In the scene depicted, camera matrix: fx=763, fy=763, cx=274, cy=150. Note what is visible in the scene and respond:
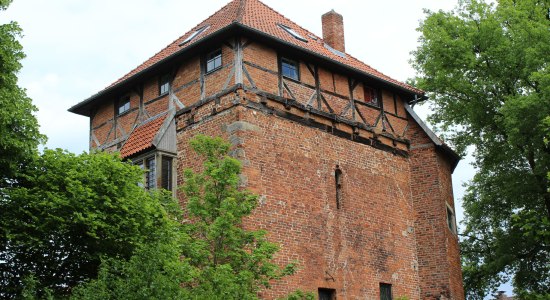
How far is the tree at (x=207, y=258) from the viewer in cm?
1215

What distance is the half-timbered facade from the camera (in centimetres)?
1811

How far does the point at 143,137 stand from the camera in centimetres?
1919

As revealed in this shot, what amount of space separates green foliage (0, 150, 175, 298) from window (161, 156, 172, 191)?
7.85ft

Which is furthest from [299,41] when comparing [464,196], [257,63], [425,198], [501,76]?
[464,196]

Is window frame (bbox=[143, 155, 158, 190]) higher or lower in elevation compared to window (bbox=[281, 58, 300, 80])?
lower

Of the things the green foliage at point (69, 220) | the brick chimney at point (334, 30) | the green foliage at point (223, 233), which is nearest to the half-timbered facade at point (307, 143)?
the brick chimney at point (334, 30)

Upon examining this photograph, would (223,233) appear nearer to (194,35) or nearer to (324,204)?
(324,204)

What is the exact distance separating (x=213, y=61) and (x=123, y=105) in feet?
12.8

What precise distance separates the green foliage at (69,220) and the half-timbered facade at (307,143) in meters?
2.57

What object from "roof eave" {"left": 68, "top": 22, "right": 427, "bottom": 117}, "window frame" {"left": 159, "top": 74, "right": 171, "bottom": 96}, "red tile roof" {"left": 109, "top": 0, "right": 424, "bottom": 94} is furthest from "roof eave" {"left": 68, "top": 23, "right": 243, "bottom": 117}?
"window frame" {"left": 159, "top": 74, "right": 171, "bottom": 96}

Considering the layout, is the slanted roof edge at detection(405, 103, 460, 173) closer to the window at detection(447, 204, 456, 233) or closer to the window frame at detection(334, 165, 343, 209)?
the window at detection(447, 204, 456, 233)

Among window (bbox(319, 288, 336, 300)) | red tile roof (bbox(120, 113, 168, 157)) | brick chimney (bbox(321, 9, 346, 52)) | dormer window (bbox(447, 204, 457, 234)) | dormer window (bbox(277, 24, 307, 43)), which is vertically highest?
brick chimney (bbox(321, 9, 346, 52))

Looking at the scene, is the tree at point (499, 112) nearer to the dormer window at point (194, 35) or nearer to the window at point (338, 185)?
the window at point (338, 185)

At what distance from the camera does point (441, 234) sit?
69.7 ft
